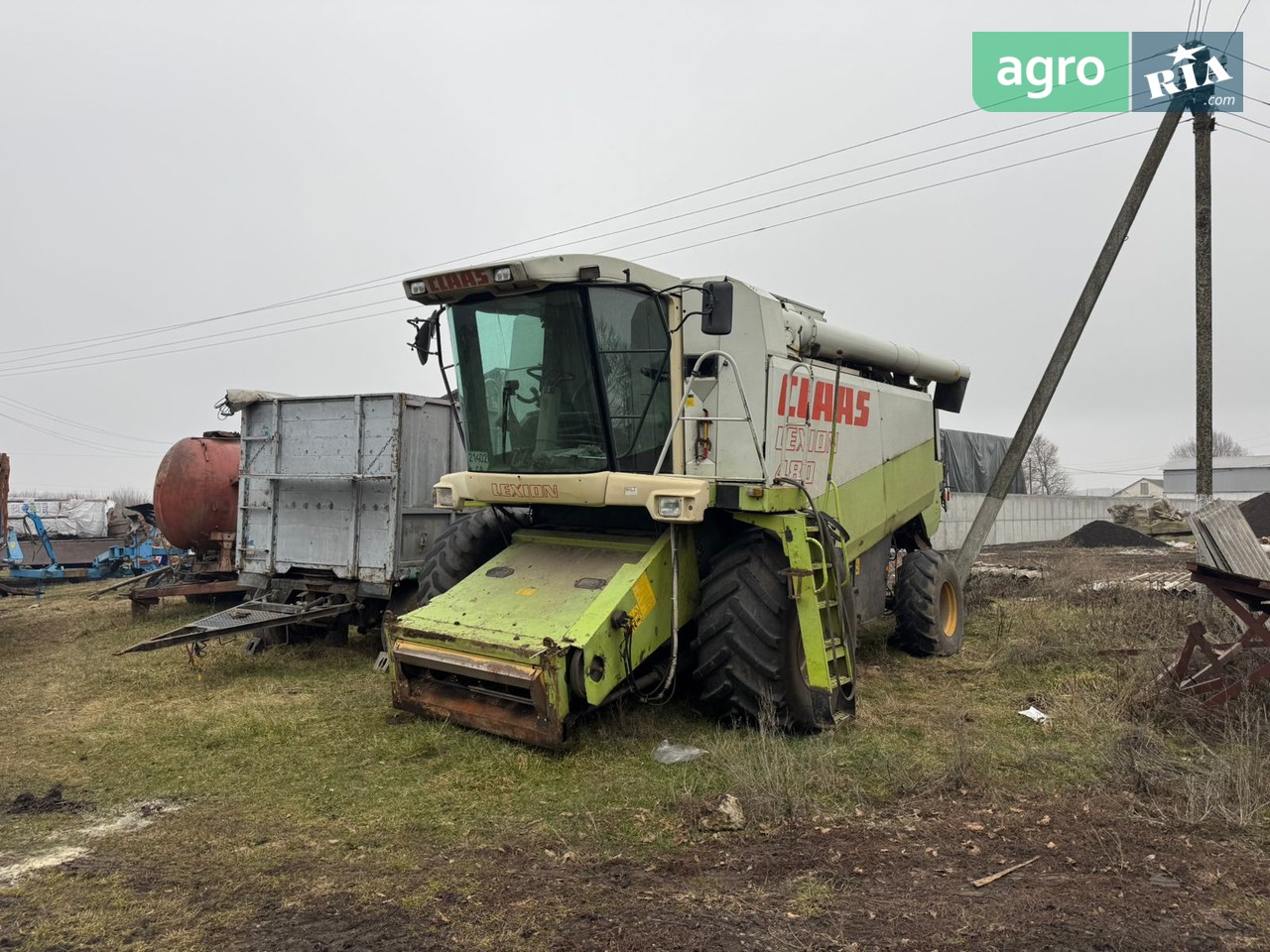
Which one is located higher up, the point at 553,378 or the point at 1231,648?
the point at 553,378

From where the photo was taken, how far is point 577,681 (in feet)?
16.0

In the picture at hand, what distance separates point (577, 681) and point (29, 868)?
8.45 feet

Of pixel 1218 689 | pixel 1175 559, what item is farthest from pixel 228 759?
pixel 1175 559

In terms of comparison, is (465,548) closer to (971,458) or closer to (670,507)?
(670,507)

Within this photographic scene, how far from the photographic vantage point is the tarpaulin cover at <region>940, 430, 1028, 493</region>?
27.0 m

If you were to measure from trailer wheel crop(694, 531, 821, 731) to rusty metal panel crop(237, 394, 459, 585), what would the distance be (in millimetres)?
4058

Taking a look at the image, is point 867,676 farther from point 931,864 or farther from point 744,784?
point 931,864

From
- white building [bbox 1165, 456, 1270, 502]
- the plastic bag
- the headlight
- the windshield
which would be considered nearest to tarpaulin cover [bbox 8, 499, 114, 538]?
the windshield

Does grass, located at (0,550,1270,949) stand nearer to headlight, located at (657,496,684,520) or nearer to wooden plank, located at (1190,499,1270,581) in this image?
wooden plank, located at (1190,499,1270,581)

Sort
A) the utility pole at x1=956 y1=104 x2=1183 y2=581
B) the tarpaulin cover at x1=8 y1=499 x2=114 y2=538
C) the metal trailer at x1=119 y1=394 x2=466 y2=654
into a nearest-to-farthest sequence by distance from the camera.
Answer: the metal trailer at x1=119 y1=394 x2=466 y2=654 < the utility pole at x1=956 y1=104 x2=1183 y2=581 < the tarpaulin cover at x1=8 y1=499 x2=114 y2=538

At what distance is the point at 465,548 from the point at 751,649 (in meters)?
2.56

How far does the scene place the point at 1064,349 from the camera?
10.8 meters

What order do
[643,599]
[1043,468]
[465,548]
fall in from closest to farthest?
[643,599] → [465,548] → [1043,468]

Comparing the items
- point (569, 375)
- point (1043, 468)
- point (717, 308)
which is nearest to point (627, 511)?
point (569, 375)
